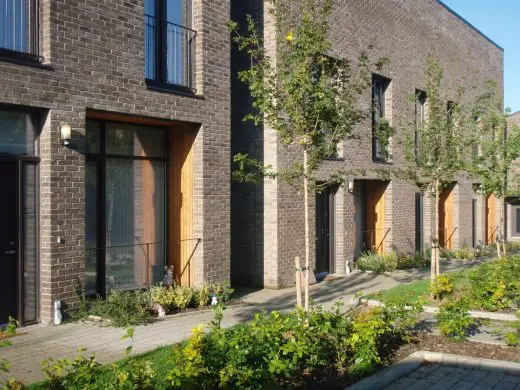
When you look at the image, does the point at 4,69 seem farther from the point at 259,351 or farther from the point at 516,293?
the point at 516,293

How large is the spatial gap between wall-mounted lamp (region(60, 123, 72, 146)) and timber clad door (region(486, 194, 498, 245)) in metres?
21.9

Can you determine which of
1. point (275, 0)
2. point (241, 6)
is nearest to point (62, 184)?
point (275, 0)

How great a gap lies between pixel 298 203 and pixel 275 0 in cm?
611

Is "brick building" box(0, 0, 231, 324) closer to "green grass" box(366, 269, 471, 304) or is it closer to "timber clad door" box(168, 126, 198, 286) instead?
"timber clad door" box(168, 126, 198, 286)

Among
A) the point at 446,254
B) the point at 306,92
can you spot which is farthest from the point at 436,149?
the point at 446,254

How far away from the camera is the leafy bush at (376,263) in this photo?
15984 mm

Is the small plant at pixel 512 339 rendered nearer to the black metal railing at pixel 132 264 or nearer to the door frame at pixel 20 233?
the black metal railing at pixel 132 264

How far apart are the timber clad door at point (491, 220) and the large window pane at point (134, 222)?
19207mm

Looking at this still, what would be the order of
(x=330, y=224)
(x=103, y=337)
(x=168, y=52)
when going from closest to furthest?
(x=103, y=337) < (x=168, y=52) < (x=330, y=224)

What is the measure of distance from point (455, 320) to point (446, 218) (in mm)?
15555

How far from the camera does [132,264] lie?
425 inches

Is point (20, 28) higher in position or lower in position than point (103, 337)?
higher

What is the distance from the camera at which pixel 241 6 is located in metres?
13.9

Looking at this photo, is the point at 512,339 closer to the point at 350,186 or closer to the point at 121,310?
the point at 121,310
